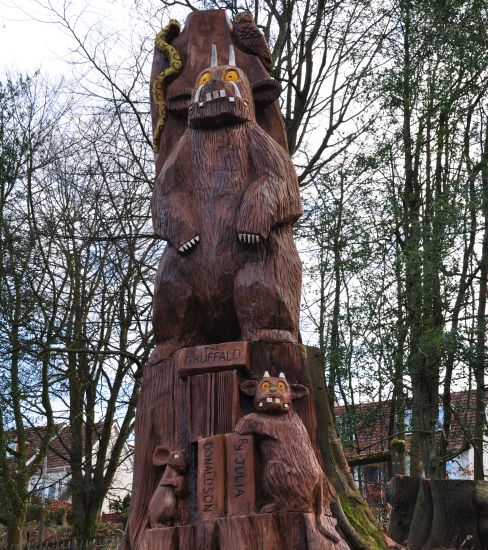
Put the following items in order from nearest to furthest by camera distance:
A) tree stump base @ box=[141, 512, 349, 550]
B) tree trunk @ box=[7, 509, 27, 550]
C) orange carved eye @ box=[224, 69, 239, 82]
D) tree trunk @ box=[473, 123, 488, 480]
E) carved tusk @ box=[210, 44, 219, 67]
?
tree stump base @ box=[141, 512, 349, 550] → orange carved eye @ box=[224, 69, 239, 82] → carved tusk @ box=[210, 44, 219, 67] → tree trunk @ box=[473, 123, 488, 480] → tree trunk @ box=[7, 509, 27, 550]

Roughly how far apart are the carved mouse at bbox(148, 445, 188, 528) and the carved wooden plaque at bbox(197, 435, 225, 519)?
17 centimetres

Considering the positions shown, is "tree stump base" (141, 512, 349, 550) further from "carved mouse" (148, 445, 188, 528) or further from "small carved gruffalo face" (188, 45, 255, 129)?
"small carved gruffalo face" (188, 45, 255, 129)

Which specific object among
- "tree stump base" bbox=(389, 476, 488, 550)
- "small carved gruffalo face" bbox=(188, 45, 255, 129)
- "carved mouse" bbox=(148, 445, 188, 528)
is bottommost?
"tree stump base" bbox=(389, 476, 488, 550)

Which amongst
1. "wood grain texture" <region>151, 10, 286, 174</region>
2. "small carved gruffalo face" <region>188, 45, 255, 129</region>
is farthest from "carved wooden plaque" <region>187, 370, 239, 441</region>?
"wood grain texture" <region>151, 10, 286, 174</region>

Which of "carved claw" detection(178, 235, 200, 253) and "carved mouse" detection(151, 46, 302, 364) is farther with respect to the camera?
"carved claw" detection(178, 235, 200, 253)

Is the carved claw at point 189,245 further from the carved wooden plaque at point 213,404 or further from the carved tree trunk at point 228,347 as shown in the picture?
the carved wooden plaque at point 213,404

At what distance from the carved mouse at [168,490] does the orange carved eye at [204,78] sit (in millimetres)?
2948

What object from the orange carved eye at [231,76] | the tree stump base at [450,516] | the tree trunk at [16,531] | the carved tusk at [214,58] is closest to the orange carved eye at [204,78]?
the orange carved eye at [231,76]

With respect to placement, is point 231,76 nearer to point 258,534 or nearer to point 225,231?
point 225,231

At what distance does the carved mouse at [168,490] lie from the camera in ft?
15.9

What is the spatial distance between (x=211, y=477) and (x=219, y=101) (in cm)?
292

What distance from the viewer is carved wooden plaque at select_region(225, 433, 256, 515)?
4684 mm

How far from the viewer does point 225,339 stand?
227 inches

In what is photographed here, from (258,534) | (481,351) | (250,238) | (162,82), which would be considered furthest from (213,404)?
(481,351)
